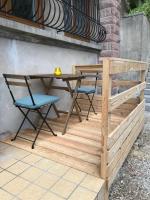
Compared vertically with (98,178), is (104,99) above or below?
above

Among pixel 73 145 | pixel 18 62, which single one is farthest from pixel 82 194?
pixel 18 62

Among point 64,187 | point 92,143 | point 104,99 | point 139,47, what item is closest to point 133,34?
point 139,47

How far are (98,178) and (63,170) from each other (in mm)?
303

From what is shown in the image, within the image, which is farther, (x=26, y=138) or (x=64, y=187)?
(x=26, y=138)

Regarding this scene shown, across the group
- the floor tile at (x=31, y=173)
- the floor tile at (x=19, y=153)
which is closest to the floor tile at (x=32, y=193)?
the floor tile at (x=31, y=173)

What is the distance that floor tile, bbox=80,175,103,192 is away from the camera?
1.43 m

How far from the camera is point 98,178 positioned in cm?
154

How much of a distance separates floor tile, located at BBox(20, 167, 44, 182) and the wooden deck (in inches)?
8.5

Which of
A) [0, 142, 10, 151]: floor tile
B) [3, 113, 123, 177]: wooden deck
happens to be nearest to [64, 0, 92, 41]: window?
[3, 113, 123, 177]: wooden deck

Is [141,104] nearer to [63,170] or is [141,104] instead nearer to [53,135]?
[53,135]

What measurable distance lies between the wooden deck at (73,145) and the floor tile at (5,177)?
0.39 m

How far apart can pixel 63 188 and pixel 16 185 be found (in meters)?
0.35

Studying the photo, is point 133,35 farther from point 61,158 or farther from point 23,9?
point 61,158

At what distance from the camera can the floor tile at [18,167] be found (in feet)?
5.31
